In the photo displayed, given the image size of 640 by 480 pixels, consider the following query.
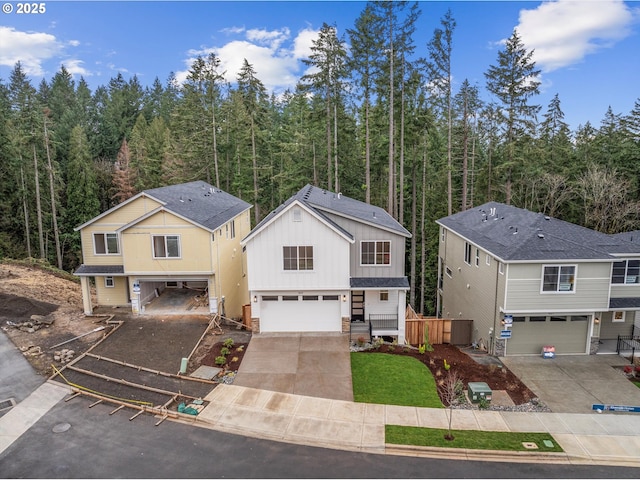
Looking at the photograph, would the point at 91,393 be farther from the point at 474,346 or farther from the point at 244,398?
the point at 474,346

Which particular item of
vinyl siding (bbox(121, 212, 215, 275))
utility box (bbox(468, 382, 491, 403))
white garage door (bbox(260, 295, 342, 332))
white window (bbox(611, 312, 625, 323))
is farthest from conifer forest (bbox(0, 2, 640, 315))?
utility box (bbox(468, 382, 491, 403))

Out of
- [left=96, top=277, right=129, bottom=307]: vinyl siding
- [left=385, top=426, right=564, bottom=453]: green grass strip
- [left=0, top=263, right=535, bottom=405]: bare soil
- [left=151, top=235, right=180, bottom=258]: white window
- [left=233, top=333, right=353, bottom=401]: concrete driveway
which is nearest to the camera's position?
[left=385, top=426, right=564, bottom=453]: green grass strip

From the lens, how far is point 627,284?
19.1 m

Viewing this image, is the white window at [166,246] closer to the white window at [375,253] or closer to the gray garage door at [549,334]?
the white window at [375,253]

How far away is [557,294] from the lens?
703 inches

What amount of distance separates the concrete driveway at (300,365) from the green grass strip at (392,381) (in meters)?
0.42

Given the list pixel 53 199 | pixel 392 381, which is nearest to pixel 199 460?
pixel 392 381

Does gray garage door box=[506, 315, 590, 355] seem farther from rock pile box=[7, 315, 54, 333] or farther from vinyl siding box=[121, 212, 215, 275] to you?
rock pile box=[7, 315, 54, 333]

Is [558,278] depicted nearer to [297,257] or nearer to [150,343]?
[297,257]

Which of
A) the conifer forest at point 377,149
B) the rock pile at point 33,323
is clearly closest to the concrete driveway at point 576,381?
the conifer forest at point 377,149

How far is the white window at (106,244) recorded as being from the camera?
2178 cm

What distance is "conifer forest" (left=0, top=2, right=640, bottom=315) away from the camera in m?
29.2

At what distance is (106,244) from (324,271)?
11915 millimetres

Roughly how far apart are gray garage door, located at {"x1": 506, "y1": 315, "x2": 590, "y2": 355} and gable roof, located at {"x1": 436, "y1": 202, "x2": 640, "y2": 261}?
3.01 meters
